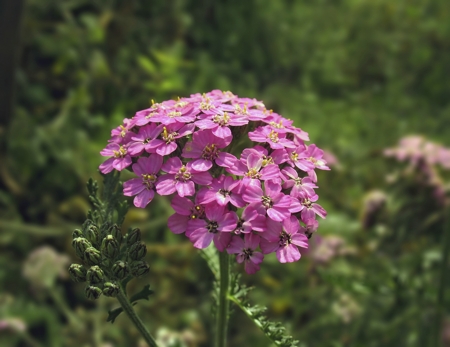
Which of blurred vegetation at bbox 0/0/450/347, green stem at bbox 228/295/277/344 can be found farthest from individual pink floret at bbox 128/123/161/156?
blurred vegetation at bbox 0/0/450/347

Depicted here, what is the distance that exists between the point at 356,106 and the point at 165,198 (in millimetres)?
2757

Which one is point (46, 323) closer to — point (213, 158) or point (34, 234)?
point (34, 234)

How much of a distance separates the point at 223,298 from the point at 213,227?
1.54 ft

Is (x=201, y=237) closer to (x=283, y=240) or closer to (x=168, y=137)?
(x=283, y=240)

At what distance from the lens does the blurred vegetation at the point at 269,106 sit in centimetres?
372

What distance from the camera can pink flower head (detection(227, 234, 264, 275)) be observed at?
1.54m

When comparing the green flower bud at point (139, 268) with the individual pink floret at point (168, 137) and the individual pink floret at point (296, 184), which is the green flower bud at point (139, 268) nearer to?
the individual pink floret at point (168, 137)

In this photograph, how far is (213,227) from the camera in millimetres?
1541

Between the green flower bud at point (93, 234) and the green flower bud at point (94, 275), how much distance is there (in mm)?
91

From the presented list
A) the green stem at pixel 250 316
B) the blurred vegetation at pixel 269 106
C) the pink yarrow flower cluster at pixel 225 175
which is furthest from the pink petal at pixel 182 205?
the blurred vegetation at pixel 269 106

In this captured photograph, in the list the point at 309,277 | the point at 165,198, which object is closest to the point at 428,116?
the point at 309,277

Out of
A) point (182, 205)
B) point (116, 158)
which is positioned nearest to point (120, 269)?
point (182, 205)

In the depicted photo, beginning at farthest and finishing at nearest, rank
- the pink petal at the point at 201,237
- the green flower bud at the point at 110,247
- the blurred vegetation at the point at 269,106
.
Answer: the blurred vegetation at the point at 269,106 < the green flower bud at the point at 110,247 < the pink petal at the point at 201,237

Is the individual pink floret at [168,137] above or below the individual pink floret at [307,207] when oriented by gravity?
above
